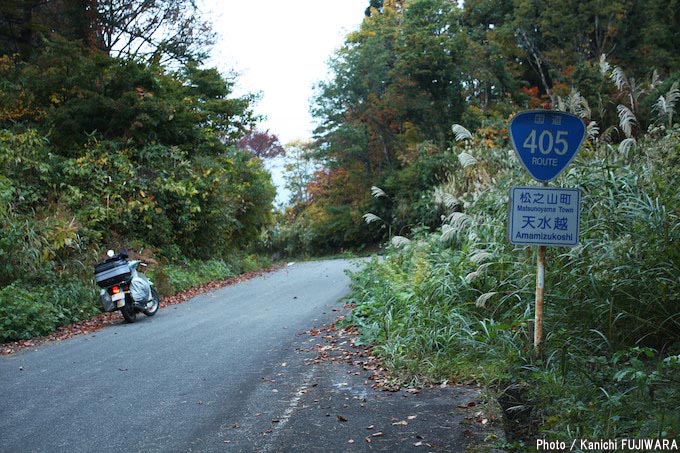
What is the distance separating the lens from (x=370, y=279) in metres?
12.9

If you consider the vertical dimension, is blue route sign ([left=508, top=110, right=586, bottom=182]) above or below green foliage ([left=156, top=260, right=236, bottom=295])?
above

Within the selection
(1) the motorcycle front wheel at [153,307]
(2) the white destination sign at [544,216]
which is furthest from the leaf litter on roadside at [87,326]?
(2) the white destination sign at [544,216]

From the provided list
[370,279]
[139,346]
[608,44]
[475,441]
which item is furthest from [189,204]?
[608,44]

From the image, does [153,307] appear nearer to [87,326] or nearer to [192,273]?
[87,326]

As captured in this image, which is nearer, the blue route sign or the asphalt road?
the asphalt road

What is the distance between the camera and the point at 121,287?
1180cm

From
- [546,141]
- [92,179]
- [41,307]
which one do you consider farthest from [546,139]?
[92,179]

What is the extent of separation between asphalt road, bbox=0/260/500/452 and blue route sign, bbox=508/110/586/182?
2375 mm

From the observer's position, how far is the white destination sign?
19.1 feet

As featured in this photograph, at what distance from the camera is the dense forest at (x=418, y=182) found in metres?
6.19

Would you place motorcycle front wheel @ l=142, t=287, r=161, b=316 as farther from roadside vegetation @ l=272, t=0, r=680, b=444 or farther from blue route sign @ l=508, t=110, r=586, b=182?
blue route sign @ l=508, t=110, r=586, b=182

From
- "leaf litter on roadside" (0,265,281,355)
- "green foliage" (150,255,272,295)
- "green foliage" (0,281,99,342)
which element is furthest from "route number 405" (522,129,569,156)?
"green foliage" (150,255,272,295)

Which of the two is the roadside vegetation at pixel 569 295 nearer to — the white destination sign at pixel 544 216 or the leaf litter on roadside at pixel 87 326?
the white destination sign at pixel 544 216

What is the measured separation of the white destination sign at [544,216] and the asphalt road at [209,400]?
1696 millimetres
